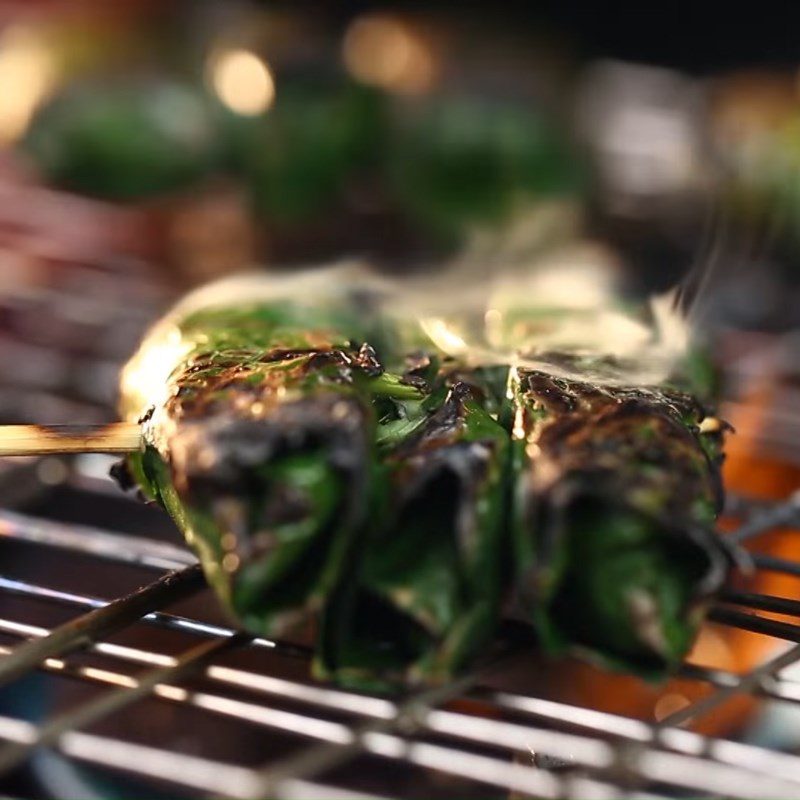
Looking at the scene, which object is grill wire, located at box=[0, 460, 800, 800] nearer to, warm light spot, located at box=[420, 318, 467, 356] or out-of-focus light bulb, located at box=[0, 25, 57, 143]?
warm light spot, located at box=[420, 318, 467, 356]

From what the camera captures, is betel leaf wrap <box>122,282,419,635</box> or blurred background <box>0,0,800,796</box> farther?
blurred background <box>0,0,800,796</box>

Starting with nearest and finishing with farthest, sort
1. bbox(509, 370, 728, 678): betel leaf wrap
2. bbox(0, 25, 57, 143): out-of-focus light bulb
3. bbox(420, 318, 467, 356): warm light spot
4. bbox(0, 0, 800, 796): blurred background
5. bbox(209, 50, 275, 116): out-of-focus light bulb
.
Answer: bbox(509, 370, 728, 678): betel leaf wrap → bbox(420, 318, 467, 356): warm light spot → bbox(0, 0, 800, 796): blurred background → bbox(0, 25, 57, 143): out-of-focus light bulb → bbox(209, 50, 275, 116): out-of-focus light bulb

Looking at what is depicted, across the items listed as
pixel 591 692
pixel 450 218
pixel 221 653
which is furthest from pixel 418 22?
pixel 221 653

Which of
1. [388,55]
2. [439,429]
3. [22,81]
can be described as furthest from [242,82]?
[439,429]

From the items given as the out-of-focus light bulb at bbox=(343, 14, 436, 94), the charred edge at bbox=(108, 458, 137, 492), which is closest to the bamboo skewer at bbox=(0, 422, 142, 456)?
the charred edge at bbox=(108, 458, 137, 492)

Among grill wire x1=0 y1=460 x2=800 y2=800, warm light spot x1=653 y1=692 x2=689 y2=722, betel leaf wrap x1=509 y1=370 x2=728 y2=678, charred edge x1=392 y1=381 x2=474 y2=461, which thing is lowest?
warm light spot x1=653 y1=692 x2=689 y2=722

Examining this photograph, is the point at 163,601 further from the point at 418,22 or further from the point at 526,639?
the point at 418,22

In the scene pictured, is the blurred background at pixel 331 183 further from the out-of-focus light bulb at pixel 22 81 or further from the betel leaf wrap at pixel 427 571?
the betel leaf wrap at pixel 427 571

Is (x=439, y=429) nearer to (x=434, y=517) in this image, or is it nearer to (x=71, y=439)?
(x=434, y=517)

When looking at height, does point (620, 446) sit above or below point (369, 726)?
above
